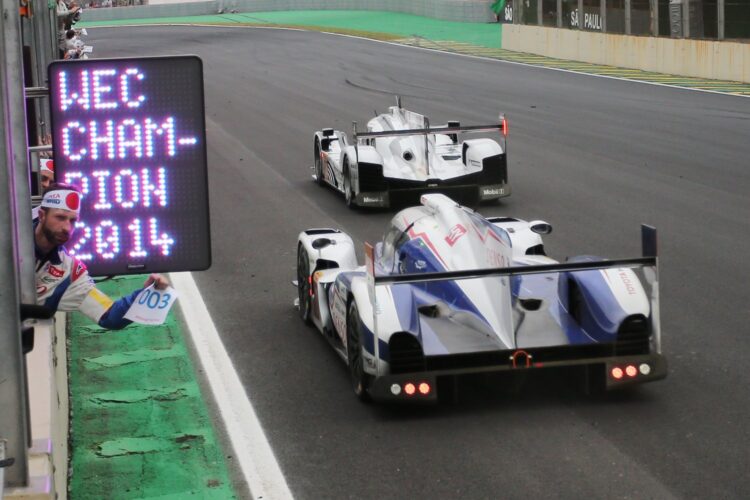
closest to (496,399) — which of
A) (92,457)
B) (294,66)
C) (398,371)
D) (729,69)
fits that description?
(398,371)

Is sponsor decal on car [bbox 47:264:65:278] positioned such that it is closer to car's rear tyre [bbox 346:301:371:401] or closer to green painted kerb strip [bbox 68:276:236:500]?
green painted kerb strip [bbox 68:276:236:500]

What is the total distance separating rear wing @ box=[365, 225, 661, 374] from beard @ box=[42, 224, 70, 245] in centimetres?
209

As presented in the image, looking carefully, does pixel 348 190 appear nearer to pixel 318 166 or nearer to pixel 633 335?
pixel 318 166

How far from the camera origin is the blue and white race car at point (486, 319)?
8.47m

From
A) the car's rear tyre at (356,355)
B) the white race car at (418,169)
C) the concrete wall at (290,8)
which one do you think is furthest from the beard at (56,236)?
the concrete wall at (290,8)

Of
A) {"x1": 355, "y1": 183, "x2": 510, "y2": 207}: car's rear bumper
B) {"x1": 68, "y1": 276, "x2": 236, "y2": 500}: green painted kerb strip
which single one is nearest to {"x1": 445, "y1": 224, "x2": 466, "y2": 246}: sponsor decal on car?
{"x1": 68, "y1": 276, "x2": 236, "y2": 500}: green painted kerb strip

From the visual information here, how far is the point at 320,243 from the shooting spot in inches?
440

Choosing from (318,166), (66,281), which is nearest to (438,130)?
(318,166)

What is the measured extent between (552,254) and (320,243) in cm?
362

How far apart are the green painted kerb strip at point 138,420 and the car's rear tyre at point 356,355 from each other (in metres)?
1.02

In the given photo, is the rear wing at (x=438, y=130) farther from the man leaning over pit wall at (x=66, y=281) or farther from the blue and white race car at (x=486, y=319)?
the man leaning over pit wall at (x=66, y=281)

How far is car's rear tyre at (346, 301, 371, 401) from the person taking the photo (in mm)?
8789

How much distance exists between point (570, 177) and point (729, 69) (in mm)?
14788

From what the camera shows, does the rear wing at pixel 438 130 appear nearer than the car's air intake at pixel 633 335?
No
